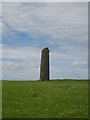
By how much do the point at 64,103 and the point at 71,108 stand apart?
1544 mm

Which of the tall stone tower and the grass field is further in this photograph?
the tall stone tower

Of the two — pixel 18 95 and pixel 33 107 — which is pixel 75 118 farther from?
pixel 18 95

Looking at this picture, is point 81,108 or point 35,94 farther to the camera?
point 35,94

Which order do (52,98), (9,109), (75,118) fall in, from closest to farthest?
(75,118) → (9,109) → (52,98)

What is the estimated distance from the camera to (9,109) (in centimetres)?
1830

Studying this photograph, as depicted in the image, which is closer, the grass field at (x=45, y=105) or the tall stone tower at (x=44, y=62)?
the grass field at (x=45, y=105)

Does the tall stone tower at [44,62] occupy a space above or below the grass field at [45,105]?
above

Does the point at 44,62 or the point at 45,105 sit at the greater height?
the point at 44,62

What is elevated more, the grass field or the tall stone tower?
the tall stone tower

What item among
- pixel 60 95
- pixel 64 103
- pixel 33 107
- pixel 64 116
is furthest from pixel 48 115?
pixel 60 95

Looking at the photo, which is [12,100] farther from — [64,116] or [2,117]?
[64,116]

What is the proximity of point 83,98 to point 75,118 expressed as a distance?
22.4 feet

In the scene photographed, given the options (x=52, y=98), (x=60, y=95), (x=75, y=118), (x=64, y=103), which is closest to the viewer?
(x=75, y=118)

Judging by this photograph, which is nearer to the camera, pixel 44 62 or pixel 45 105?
pixel 45 105
